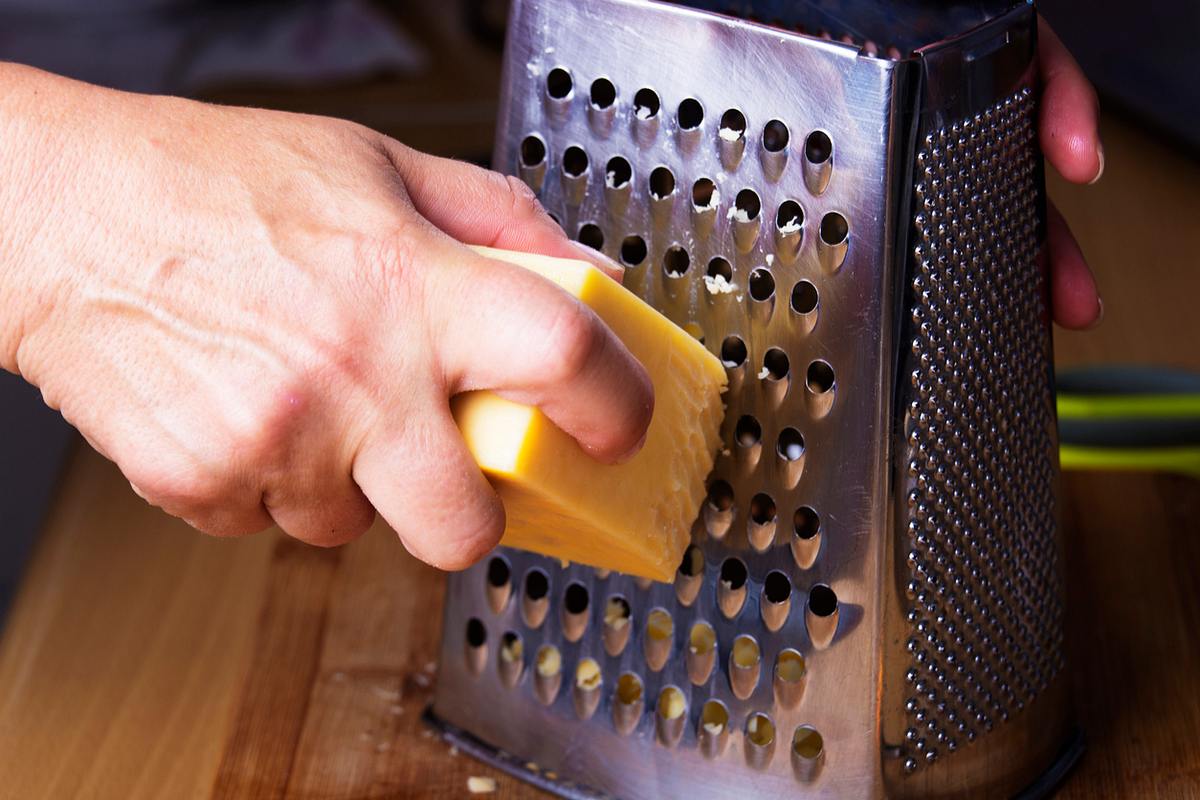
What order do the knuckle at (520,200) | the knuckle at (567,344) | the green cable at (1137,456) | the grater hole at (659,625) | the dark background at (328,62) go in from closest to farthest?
1. the knuckle at (567,344)
2. the knuckle at (520,200)
3. the grater hole at (659,625)
4. the green cable at (1137,456)
5. the dark background at (328,62)

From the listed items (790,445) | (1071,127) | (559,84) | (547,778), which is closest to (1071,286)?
(1071,127)

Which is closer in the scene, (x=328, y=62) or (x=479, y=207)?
(x=479, y=207)

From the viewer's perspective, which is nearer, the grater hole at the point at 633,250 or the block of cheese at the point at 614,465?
the block of cheese at the point at 614,465

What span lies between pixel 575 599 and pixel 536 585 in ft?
0.10

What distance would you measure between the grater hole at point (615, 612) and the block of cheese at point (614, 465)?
6cm

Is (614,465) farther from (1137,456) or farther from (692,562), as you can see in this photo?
(1137,456)

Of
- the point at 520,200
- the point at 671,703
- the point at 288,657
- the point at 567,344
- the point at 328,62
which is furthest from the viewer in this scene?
the point at 328,62

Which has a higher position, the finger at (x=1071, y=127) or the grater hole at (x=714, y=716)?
the finger at (x=1071, y=127)

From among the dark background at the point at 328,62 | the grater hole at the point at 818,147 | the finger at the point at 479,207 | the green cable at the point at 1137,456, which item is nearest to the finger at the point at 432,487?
the finger at the point at 479,207

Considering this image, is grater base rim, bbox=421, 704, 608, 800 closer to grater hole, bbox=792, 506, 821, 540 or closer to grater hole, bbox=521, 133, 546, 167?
grater hole, bbox=792, 506, 821, 540

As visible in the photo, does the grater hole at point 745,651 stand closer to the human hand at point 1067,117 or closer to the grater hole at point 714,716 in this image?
the grater hole at point 714,716

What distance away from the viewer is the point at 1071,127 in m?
0.68

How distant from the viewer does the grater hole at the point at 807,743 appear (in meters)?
0.70

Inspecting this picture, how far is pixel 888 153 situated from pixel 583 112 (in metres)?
0.17
